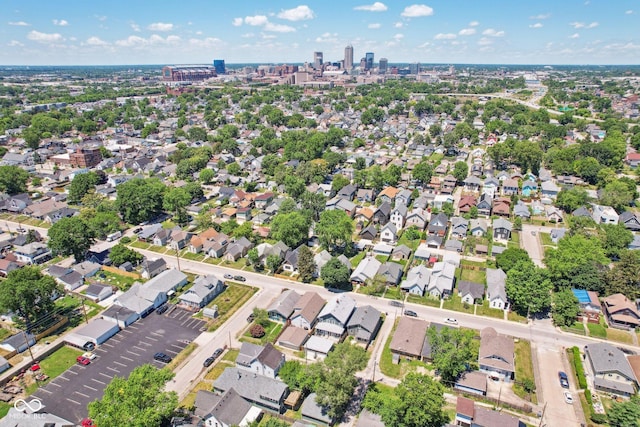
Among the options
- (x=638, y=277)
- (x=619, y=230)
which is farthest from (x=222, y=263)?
(x=619, y=230)

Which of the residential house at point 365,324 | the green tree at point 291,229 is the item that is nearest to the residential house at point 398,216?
the green tree at point 291,229

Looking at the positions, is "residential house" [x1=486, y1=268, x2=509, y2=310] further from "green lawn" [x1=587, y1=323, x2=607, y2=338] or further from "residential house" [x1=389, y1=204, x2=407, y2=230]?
"residential house" [x1=389, y1=204, x2=407, y2=230]

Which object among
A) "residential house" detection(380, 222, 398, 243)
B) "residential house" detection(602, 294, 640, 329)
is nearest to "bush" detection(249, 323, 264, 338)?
"residential house" detection(380, 222, 398, 243)

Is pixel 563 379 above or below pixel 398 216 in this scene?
below

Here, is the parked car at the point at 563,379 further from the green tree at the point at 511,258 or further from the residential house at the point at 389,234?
the residential house at the point at 389,234

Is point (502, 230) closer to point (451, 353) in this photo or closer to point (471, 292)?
point (471, 292)

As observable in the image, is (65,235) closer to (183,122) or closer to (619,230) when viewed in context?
(619,230)

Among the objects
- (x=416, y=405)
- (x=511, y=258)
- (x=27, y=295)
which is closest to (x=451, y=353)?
(x=416, y=405)
